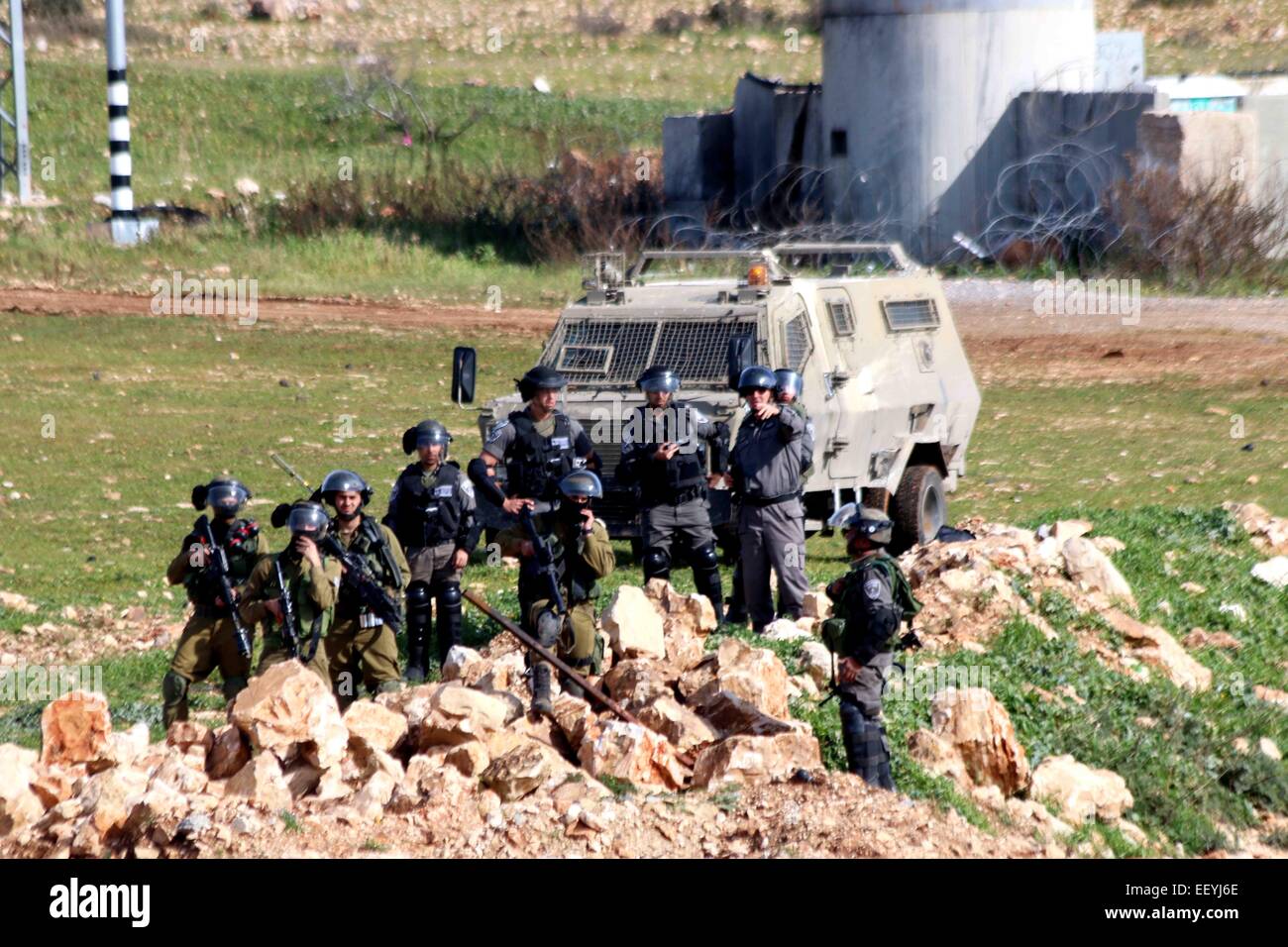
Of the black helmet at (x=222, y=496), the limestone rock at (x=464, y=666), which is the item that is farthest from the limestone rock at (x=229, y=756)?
the limestone rock at (x=464, y=666)

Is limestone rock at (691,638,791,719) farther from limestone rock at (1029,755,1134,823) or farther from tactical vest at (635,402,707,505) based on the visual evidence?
tactical vest at (635,402,707,505)

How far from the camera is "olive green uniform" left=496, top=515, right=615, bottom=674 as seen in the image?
9820 millimetres

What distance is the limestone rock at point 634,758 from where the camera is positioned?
8.22 meters

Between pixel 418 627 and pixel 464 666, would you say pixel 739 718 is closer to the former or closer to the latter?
pixel 464 666

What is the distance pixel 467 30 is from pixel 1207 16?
53.3 feet

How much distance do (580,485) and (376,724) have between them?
195cm

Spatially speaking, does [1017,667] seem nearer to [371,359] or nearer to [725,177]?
[371,359]

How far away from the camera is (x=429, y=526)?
10.8m

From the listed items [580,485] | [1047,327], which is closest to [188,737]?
[580,485]

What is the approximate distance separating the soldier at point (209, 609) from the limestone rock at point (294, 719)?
125 cm

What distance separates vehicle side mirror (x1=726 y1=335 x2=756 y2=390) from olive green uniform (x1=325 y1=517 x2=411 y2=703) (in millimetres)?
2885

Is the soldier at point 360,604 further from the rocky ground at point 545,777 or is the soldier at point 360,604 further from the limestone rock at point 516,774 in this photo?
the limestone rock at point 516,774

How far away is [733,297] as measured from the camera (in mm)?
13344

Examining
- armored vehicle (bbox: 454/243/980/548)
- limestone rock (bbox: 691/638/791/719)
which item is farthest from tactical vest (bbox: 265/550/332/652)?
armored vehicle (bbox: 454/243/980/548)
